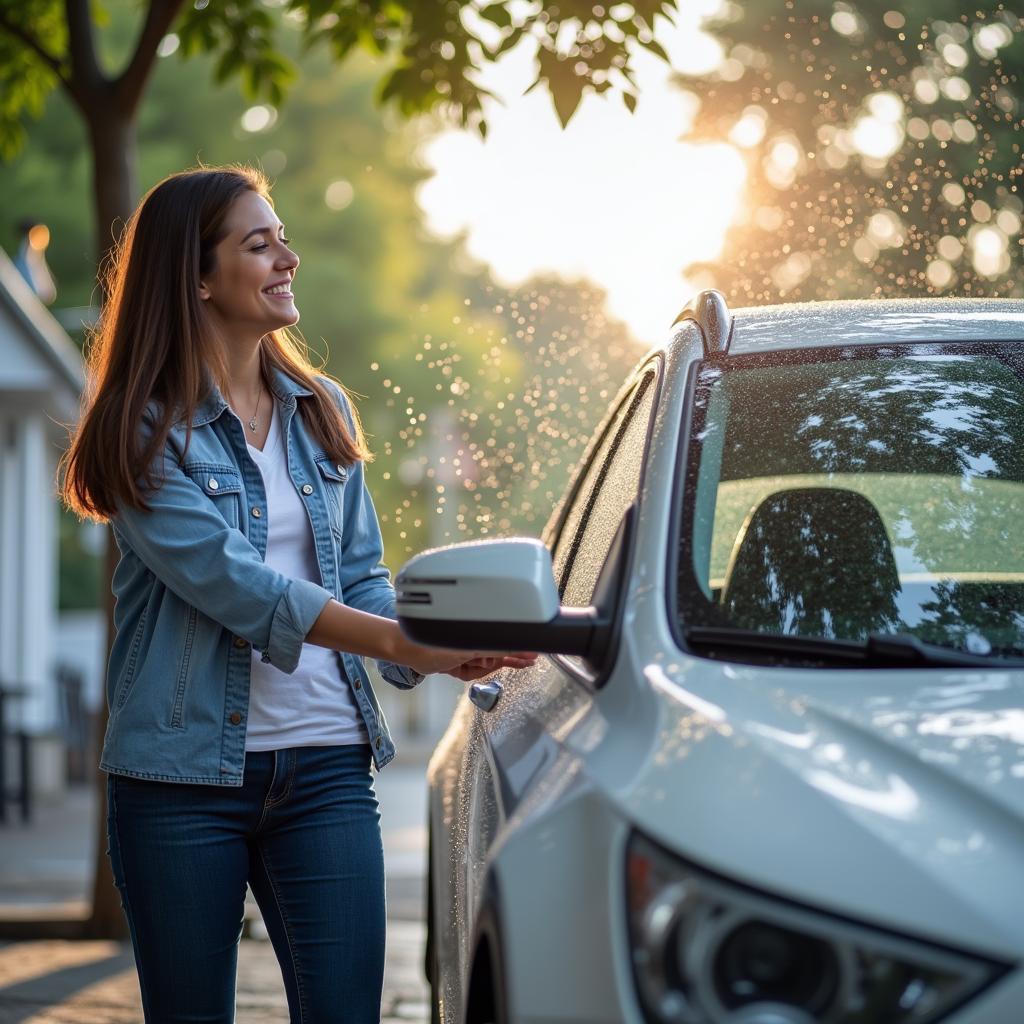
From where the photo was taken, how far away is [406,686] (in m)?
3.13

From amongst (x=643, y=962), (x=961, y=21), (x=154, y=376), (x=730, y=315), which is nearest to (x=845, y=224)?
(x=961, y=21)

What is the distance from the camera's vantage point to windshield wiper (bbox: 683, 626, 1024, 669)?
2.22 m

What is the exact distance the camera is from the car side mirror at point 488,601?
227 centimetres

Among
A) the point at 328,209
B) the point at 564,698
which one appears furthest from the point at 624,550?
the point at 328,209

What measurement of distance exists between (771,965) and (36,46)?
6999 mm

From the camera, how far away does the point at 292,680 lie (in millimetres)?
2967

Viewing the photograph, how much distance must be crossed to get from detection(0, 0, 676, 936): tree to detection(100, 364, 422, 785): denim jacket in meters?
3.13

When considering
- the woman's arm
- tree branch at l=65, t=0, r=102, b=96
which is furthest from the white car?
tree branch at l=65, t=0, r=102, b=96

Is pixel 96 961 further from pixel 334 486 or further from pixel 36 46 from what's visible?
pixel 334 486

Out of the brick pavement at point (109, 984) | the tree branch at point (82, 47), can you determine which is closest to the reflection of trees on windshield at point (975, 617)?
the brick pavement at point (109, 984)

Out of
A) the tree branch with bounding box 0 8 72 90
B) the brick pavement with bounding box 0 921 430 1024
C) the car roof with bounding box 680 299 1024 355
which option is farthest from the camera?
the tree branch with bounding box 0 8 72 90

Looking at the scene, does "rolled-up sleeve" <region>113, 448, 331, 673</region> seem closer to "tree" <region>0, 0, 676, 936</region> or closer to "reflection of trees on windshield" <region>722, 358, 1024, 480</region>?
"reflection of trees on windshield" <region>722, 358, 1024, 480</region>

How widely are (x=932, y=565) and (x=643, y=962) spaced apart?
3.51 feet

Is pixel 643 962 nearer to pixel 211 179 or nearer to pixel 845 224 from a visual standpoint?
pixel 211 179
